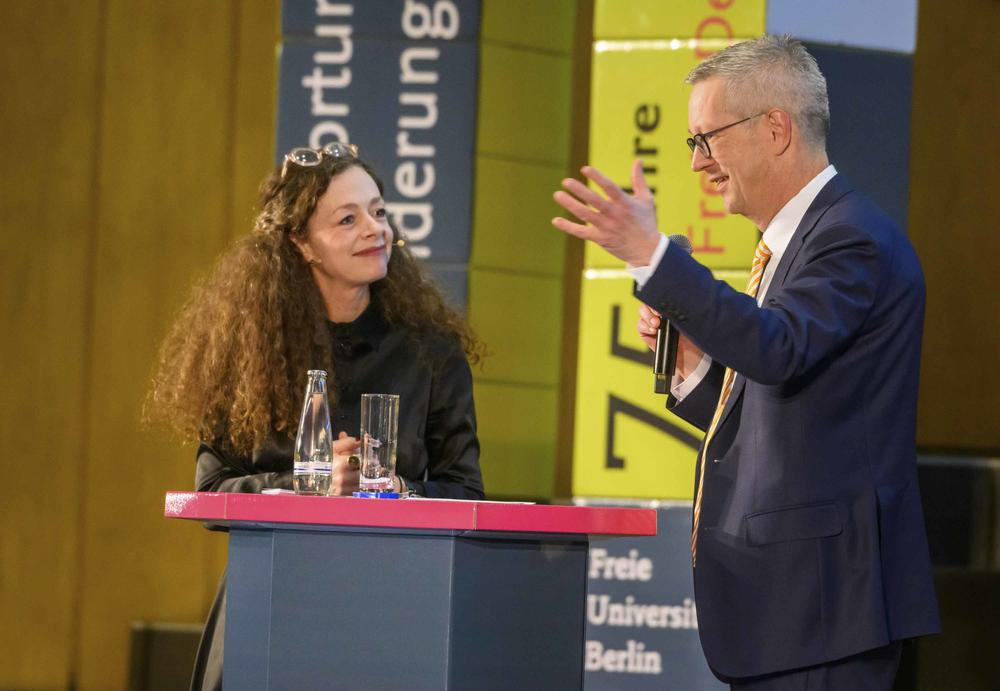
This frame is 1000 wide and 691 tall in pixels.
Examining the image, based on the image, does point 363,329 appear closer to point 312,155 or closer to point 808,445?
point 312,155

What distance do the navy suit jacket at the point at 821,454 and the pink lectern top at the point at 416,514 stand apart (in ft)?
0.56

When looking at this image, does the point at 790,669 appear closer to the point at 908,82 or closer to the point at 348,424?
the point at 348,424

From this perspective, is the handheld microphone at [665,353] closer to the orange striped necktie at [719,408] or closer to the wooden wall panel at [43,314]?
the orange striped necktie at [719,408]

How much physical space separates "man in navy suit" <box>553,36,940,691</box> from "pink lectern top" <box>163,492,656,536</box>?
163 millimetres

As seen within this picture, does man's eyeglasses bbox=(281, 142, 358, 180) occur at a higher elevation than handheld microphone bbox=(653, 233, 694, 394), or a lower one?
higher

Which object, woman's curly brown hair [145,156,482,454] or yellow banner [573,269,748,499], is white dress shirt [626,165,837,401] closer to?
woman's curly brown hair [145,156,482,454]

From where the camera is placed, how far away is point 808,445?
5.67 ft

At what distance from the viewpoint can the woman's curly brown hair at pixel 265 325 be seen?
2.47m

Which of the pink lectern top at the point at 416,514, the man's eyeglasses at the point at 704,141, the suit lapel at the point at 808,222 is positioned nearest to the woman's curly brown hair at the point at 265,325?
the pink lectern top at the point at 416,514

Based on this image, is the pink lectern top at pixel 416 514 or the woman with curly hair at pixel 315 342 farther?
the woman with curly hair at pixel 315 342

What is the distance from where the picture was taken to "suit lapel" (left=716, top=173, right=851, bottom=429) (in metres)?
1.83

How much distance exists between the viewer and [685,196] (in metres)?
3.98

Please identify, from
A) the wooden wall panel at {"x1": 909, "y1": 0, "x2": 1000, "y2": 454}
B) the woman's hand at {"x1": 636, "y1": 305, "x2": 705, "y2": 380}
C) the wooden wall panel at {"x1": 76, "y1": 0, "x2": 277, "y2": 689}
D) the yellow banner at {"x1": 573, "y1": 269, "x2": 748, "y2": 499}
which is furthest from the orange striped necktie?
the wooden wall panel at {"x1": 76, "y1": 0, "x2": 277, "y2": 689}

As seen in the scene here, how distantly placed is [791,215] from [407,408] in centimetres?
94
